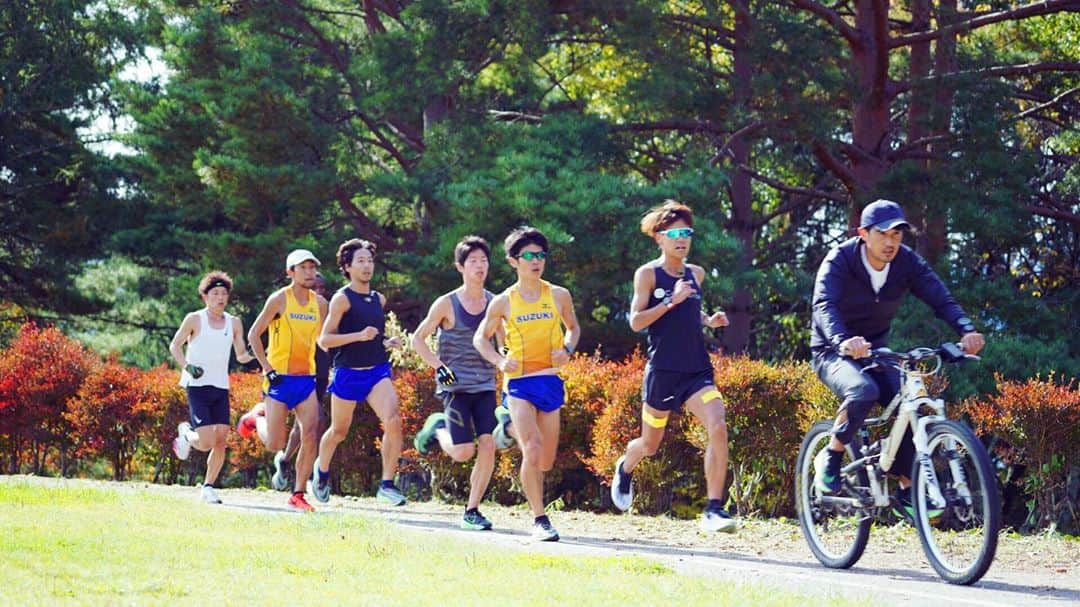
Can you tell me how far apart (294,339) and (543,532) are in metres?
3.66

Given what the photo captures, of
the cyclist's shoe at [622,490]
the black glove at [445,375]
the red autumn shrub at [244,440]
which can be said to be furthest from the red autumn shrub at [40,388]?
the cyclist's shoe at [622,490]

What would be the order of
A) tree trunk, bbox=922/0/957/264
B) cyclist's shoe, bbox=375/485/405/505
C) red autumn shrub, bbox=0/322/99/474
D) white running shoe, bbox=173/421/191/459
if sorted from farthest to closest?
tree trunk, bbox=922/0/957/264 → red autumn shrub, bbox=0/322/99/474 → white running shoe, bbox=173/421/191/459 → cyclist's shoe, bbox=375/485/405/505

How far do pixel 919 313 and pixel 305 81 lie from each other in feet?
34.7

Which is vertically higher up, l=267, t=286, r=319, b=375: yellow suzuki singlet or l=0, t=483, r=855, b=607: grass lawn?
l=267, t=286, r=319, b=375: yellow suzuki singlet

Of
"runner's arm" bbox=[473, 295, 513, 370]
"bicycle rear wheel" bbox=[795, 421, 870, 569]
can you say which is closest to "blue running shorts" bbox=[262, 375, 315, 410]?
"runner's arm" bbox=[473, 295, 513, 370]

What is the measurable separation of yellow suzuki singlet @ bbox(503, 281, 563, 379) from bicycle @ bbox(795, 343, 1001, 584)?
221 cm

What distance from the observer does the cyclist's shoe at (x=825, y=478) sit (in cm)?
875

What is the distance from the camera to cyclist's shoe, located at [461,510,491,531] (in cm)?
1123

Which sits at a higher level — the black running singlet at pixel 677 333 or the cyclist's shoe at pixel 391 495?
the black running singlet at pixel 677 333

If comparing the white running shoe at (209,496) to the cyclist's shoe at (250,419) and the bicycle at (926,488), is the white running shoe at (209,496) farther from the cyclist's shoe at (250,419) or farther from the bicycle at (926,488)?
the bicycle at (926,488)

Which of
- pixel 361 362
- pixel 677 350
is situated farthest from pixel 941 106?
pixel 677 350

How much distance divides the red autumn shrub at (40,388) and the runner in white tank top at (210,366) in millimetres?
5957

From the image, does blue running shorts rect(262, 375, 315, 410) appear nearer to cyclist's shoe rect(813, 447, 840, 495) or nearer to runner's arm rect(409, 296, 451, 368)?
runner's arm rect(409, 296, 451, 368)

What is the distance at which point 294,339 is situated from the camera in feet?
42.8
